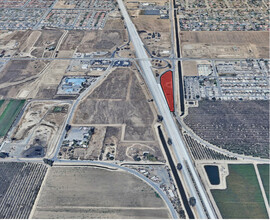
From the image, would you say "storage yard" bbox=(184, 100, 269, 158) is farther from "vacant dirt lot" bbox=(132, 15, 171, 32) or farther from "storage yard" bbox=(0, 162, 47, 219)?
"vacant dirt lot" bbox=(132, 15, 171, 32)

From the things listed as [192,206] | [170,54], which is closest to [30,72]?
[170,54]

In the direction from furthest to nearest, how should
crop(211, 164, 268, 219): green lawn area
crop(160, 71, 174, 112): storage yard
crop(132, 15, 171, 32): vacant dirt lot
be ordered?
crop(132, 15, 171, 32): vacant dirt lot, crop(160, 71, 174, 112): storage yard, crop(211, 164, 268, 219): green lawn area

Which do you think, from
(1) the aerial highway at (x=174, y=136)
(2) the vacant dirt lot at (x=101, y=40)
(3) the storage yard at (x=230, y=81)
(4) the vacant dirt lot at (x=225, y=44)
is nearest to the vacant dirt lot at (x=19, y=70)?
(2) the vacant dirt lot at (x=101, y=40)

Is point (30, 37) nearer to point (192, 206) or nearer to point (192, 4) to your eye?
point (192, 4)

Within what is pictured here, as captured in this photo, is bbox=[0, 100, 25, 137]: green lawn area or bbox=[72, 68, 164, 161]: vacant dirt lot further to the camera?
bbox=[0, 100, 25, 137]: green lawn area

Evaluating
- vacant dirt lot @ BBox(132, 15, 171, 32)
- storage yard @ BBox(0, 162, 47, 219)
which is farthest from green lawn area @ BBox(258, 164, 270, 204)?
vacant dirt lot @ BBox(132, 15, 171, 32)
